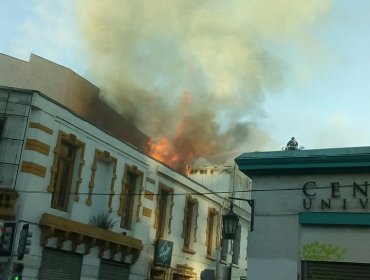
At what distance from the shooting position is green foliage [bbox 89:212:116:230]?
2044cm

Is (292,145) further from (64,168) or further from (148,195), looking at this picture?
(148,195)

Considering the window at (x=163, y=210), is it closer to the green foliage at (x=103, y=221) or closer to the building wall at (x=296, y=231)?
the green foliage at (x=103, y=221)

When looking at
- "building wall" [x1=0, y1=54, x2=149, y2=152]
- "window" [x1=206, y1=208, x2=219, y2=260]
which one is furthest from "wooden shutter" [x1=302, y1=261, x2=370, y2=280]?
"building wall" [x1=0, y1=54, x2=149, y2=152]

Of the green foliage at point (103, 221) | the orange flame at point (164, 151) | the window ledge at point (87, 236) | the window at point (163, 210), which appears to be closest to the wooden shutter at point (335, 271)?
the window ledge at point (87, 236)

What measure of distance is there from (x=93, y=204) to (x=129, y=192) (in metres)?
2.70

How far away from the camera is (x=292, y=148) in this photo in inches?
544

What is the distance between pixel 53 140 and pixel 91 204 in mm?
3481

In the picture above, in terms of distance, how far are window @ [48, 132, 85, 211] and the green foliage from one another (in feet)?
5.90

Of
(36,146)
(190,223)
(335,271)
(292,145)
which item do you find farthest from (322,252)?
(190,223)

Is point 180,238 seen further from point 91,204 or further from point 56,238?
point 56,238

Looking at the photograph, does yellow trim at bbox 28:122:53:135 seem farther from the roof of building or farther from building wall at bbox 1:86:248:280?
the roof of building

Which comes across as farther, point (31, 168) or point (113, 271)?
point (113, 271)

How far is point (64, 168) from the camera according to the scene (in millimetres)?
19266

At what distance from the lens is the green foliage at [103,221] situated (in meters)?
20.4
